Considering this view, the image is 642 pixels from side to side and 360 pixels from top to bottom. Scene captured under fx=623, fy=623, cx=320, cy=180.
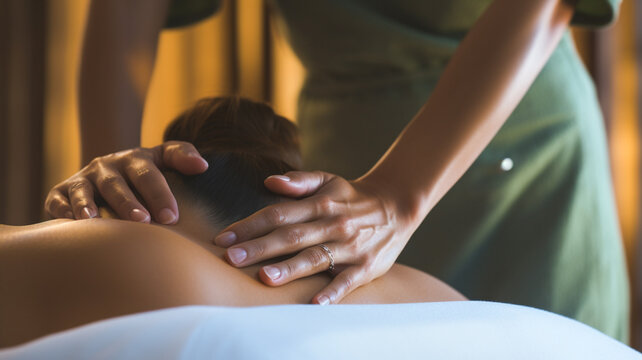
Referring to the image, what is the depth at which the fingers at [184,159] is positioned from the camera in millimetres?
732

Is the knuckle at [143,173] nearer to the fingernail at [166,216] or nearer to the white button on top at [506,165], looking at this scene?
the fingernail at [166,216]

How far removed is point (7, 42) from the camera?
259 cm

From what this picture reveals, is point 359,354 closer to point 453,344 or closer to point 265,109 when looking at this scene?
point 453,344

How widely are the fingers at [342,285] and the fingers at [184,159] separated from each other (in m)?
0.20

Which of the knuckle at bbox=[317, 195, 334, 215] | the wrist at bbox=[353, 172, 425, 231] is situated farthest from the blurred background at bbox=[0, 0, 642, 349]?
the knuckle at bbox=[317, 195, 334, 215]

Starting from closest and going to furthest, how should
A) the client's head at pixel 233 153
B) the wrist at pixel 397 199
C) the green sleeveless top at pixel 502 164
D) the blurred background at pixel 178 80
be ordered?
the client's head at pixel 233 153, the wrist at pixel 397 199, the green sleeveless top at pixel 502 164, the blurred background at pixel 178 80

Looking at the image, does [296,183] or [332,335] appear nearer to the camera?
[332,335]

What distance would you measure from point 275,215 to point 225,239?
70 mm

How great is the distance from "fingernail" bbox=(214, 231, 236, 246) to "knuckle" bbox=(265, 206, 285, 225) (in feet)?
0.16

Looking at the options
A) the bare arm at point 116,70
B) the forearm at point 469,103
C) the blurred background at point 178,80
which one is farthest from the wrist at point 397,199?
the blurred background at point 178,80

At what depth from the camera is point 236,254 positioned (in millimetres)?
638

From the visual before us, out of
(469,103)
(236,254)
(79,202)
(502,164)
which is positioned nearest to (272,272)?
(236,254)

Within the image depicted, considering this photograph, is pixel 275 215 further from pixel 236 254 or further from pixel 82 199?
pixel 82 199

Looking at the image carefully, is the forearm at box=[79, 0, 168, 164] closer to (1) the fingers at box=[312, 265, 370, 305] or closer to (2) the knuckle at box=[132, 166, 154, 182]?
(2) the knuckle at box=[132, 166, 154, 182]
